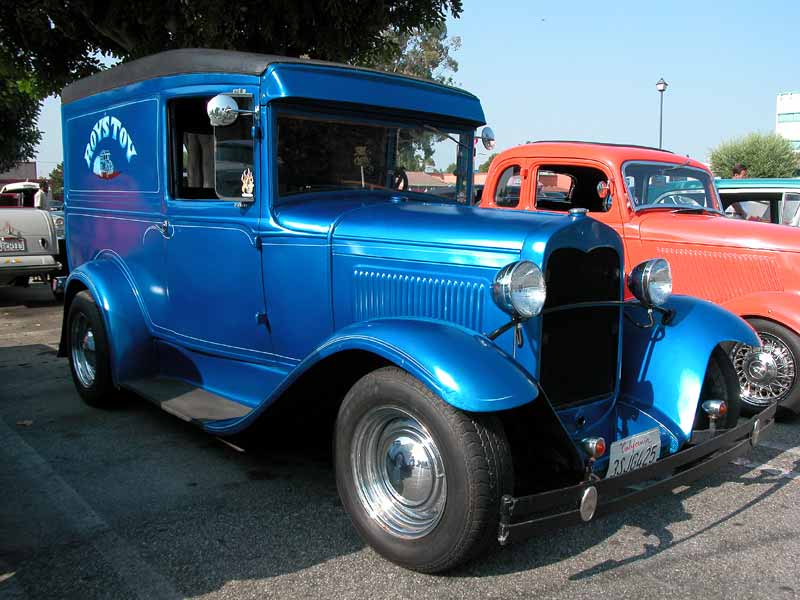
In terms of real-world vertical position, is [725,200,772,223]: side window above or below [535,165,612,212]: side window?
below

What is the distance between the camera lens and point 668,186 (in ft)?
19.9

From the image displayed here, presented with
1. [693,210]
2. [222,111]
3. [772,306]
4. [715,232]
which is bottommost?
[772,306]

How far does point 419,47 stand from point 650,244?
32785mm

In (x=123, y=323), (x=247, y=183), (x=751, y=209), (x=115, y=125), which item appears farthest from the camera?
(x=751, y=209)

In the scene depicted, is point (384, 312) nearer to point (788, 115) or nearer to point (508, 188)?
point (508, 188)

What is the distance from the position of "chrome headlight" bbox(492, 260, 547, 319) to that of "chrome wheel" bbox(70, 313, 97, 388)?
335 cm

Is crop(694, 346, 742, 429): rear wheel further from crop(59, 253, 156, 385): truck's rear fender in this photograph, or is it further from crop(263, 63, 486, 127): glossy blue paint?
crop(59, 253, 156, 385): truck's rear fender

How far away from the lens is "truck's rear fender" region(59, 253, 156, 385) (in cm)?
452

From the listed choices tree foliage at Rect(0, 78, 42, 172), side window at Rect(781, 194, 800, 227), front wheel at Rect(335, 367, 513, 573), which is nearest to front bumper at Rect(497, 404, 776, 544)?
front wheel at Rect(335, 367, 513, 573)

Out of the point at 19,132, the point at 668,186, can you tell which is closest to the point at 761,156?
the point at 668,186

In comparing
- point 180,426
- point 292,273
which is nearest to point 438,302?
point 292,273

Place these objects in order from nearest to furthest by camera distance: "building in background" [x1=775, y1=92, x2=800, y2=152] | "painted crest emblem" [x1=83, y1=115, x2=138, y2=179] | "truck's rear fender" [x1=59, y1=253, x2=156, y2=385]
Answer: "truck's rear fender" [x1=59, y1=253, x2=156, y2=385], "painted crest emblem" [x1=83, y1=115, x2=138, y2=179], "building in background" [x1=775, y1=92, x2=800, y2=152]

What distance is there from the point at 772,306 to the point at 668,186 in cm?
155

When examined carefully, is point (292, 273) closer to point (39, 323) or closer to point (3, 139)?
point (39, 323)
